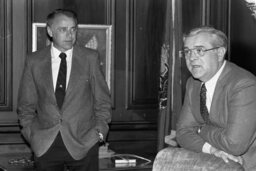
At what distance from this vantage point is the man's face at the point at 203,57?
2.67 m

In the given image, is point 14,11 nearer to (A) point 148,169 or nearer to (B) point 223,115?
(A) point 148,169

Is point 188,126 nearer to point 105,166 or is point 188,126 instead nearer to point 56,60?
point 56,60

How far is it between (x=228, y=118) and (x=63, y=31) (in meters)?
1.56

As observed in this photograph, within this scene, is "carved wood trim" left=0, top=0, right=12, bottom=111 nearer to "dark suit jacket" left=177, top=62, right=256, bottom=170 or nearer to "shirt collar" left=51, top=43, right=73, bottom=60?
"shirt collar" left=51, top=43, right=73, bottom=60

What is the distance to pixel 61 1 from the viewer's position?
5289 mm

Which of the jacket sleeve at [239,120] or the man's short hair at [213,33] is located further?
the man's short hair at [213,33]

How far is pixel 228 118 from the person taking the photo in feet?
8.64

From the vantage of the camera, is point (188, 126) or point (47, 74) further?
point (47, 74)

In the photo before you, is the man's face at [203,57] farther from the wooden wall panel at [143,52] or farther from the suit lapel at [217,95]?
the wooden wall panel at [143,52]

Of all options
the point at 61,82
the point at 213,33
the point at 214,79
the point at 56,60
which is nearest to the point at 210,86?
the point at 214,79

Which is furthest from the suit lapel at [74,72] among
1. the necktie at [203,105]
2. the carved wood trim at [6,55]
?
the carved wood trim at [6,55]

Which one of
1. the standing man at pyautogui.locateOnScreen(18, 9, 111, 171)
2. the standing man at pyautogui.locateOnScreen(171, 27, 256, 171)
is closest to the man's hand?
the standing man at pyautogui.locateOnScreen(171, 27, 256, 171)

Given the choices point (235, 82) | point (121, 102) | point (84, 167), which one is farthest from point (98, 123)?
point (121, 102)

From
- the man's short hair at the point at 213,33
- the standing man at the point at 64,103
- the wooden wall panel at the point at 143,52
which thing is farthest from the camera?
the wooden wall panel at the point at 143,52
